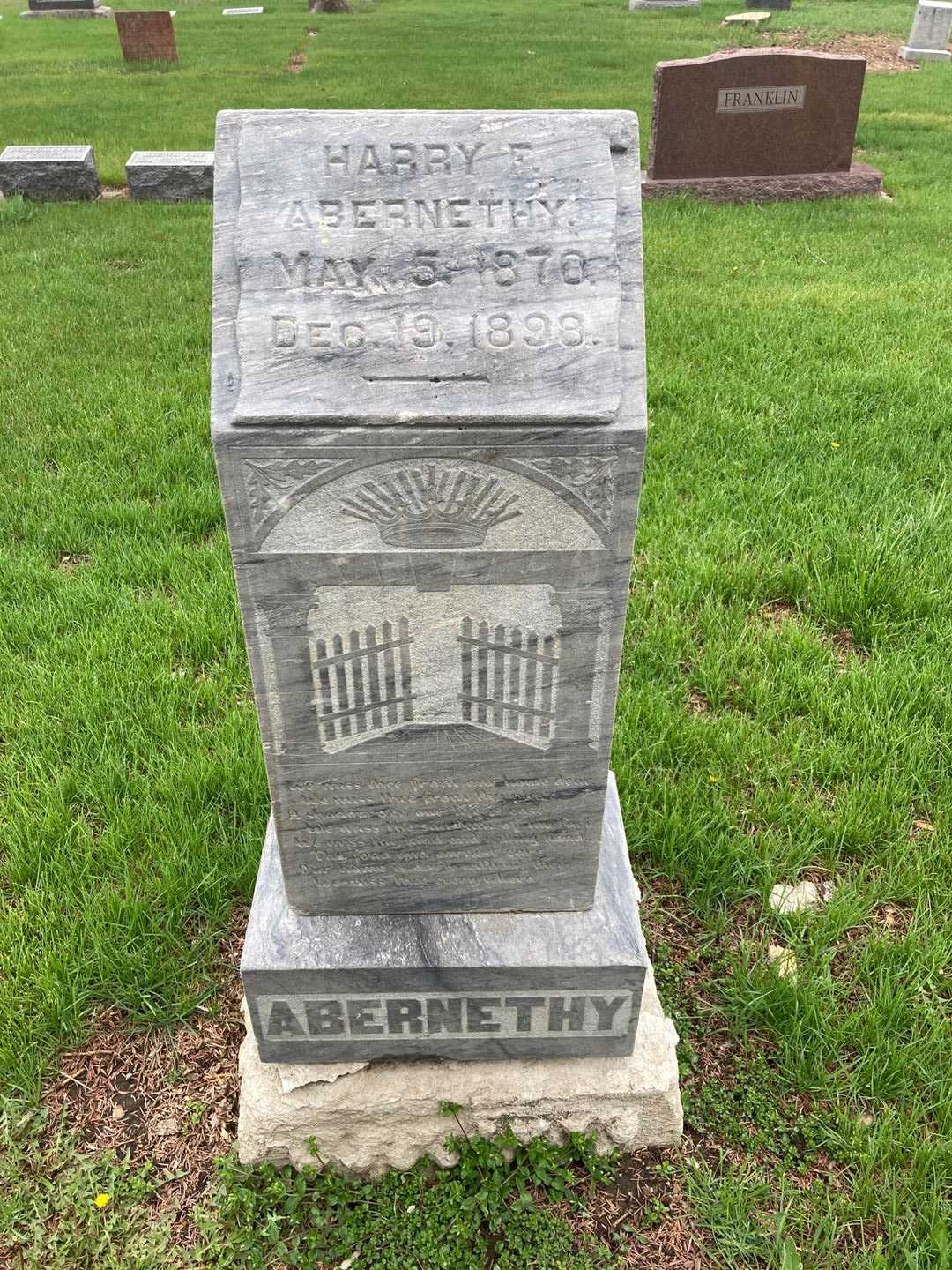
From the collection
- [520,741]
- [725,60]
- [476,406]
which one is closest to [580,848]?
[520,741]

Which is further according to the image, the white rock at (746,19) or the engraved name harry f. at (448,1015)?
the white rock at (746,19)

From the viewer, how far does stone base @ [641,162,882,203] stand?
7.88m

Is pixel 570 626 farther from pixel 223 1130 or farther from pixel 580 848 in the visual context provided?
pixel 223 1130

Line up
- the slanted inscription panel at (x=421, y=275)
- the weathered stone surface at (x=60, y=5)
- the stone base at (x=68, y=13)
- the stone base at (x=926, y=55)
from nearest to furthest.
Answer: the slanted inscription panel at (x=421, y=275) < the stone base at (x=926, y=55) < the stone base at (x=68, y=13) < the weathered stone surface at (x=60, y=5)

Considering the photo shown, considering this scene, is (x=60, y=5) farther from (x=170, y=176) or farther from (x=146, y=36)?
(x=170, y=176)

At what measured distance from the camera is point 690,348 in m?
5.33

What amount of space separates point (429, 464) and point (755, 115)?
297 inches

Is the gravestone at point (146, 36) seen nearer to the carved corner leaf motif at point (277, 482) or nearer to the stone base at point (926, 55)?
the stone base at point (926, 55)

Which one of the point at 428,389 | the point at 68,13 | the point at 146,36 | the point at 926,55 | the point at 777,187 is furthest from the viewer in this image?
the point at 68,13

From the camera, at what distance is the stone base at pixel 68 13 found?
19000 millimetres

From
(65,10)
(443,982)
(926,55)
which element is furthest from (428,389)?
(65,10)

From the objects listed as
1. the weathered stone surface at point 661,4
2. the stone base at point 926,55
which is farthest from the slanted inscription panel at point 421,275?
the weathered stone surface at point 661,4

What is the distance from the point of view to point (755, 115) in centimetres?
765

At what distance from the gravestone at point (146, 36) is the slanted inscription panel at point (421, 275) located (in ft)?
47.2
